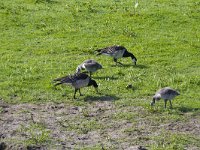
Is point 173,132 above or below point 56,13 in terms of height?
below

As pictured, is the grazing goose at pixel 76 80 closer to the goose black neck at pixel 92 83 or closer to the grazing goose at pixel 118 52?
the goose black neck at pixel 92 83

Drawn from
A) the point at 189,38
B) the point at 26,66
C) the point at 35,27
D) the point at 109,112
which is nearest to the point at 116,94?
the point at 109,112

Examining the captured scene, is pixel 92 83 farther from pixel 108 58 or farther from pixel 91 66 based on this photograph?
pixel 108 58

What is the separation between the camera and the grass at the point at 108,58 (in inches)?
667

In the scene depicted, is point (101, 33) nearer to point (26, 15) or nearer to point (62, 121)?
point (26, 15)

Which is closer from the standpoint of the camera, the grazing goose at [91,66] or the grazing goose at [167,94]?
the grazing goose at [167,94]

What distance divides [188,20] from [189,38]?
2.88 meters

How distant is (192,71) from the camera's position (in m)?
20.2

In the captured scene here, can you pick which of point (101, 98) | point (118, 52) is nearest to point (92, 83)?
point (101, 98)

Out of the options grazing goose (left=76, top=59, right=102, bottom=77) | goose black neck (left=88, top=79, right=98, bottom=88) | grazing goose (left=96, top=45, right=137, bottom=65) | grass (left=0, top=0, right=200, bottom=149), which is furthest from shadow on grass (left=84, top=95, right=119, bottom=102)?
grazing goose (left=96, top=45, right=137, bottom=65)

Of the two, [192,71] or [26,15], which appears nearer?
[192,71]

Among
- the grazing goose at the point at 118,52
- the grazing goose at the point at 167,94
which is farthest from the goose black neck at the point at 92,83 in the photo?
the grazing goose at the point at 118,52

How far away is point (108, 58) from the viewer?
73.3 feet

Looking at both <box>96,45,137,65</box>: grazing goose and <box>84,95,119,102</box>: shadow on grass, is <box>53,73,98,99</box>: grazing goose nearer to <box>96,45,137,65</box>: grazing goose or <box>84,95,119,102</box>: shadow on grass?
<box>84,95,119,102</box>: shadow on grass
